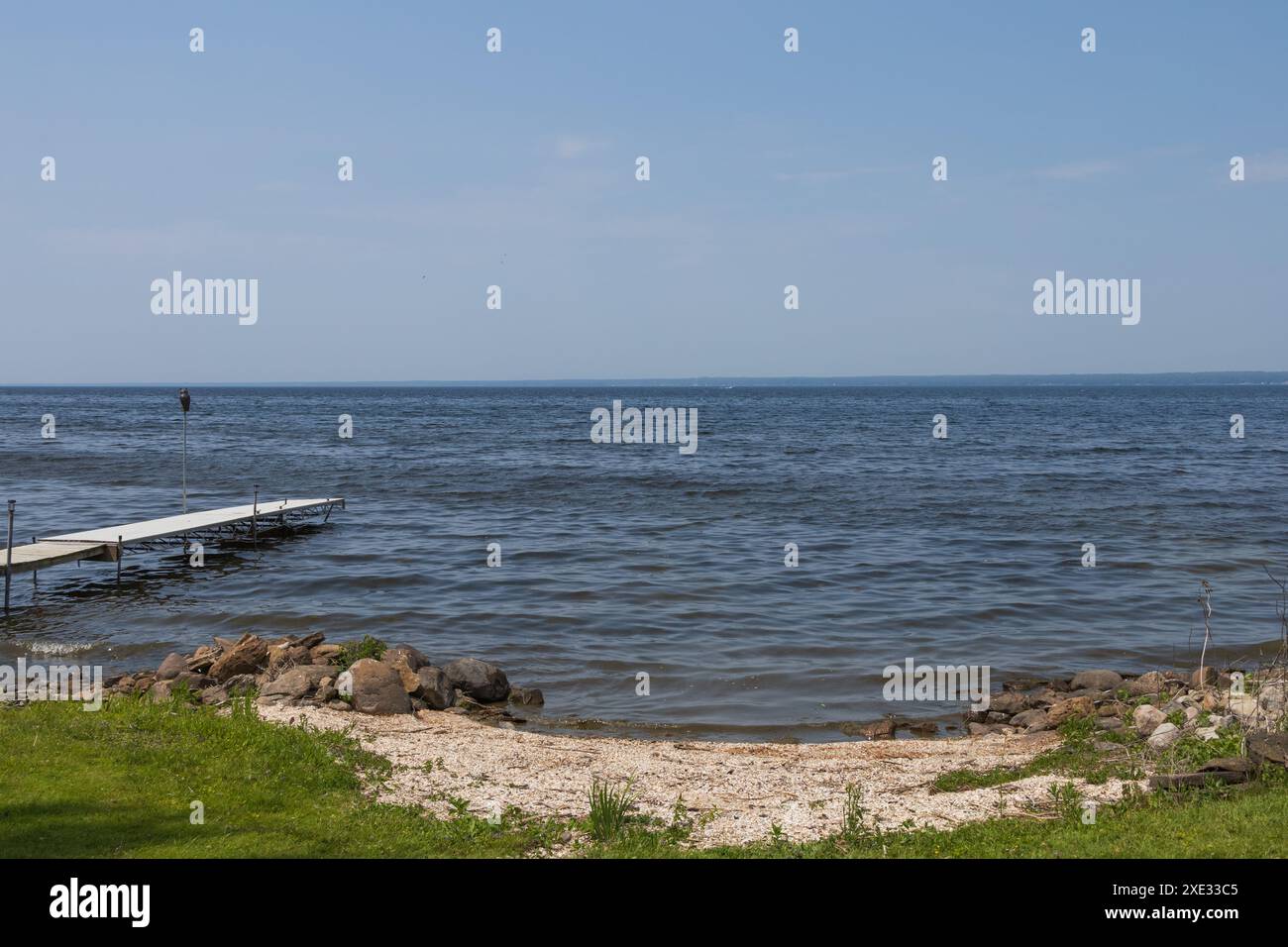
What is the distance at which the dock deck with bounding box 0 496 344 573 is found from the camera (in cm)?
2438

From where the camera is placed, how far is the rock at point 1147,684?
15.9 m

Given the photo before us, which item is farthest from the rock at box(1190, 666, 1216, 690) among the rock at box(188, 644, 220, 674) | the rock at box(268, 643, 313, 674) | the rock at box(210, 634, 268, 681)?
the rock at box(188, 644, 220, 674)

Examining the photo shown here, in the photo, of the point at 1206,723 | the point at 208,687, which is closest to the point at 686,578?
the point at 208,687

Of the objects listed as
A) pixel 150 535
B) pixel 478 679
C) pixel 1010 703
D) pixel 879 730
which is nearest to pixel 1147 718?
pixel 1010 703

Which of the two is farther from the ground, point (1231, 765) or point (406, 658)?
point (1231, 765)

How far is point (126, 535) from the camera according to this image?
2752 centimetres

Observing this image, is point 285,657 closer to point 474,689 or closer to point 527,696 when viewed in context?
point 474,689

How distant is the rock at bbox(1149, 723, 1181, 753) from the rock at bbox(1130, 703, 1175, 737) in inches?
20.5

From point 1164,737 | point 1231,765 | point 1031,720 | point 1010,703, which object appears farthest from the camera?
point 1010,703

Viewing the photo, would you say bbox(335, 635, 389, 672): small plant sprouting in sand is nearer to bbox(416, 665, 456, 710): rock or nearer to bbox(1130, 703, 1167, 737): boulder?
bbox(416, 665, 456, 710): rock

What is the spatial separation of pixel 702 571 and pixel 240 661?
515 inches

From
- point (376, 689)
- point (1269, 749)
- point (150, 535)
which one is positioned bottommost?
point (376, 689)
